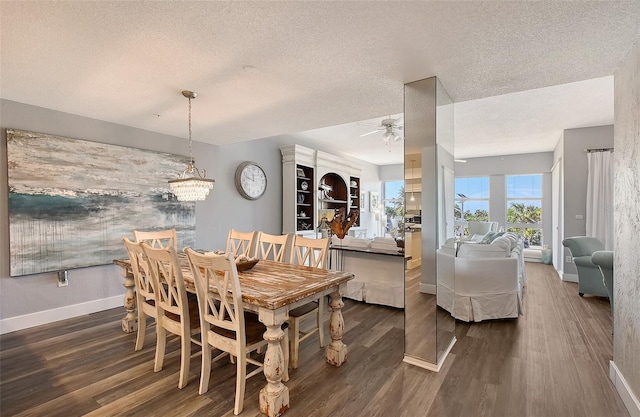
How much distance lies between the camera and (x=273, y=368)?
190 centimetres

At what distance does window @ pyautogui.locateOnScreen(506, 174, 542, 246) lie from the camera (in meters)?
7.66

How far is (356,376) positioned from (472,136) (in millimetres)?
5197

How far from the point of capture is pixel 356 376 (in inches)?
92.4

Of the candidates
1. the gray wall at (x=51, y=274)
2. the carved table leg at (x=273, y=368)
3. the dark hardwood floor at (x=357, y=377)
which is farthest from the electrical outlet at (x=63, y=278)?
the carved table leg at (x=273, y=368)

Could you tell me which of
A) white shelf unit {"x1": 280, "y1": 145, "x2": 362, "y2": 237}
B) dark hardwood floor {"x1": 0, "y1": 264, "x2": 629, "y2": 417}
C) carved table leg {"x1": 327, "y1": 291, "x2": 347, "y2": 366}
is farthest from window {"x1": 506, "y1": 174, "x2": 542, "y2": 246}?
carved table leg {"x1": 327, "y1": 291, "x2": 347, "y2": 366}

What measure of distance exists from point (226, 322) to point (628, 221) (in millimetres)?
2722

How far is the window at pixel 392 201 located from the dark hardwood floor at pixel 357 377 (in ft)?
21.8

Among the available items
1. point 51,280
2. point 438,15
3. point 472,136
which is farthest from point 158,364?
point 472,136

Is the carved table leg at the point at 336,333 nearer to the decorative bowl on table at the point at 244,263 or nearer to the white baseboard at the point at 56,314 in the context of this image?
the decorative bowl on table at the point at 244,263

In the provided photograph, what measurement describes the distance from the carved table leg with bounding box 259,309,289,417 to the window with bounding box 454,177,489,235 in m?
7.36

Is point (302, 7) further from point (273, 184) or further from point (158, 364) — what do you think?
point (273, 184)

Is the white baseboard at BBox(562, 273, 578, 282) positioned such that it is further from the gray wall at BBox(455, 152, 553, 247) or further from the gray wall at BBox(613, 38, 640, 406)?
the gray wall at BBox(613, 38, 640, 406)

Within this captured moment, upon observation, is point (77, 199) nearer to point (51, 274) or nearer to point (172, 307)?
point (51, 274)

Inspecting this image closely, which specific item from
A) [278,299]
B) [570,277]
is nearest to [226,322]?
[278,299]
